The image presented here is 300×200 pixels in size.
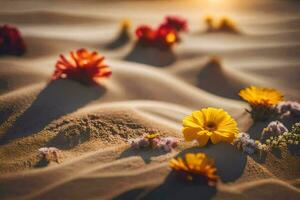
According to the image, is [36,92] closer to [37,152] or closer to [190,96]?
[37,152]

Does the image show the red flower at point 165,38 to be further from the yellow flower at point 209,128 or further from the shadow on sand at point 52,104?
the yellow flower at point 209,128

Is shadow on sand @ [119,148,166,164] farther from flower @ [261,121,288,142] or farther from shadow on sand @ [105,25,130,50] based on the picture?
shadow on sand @ [105,25,130,50]

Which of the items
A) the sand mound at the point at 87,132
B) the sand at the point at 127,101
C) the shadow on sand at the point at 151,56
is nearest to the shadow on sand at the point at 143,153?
the sand at the point at 127,101

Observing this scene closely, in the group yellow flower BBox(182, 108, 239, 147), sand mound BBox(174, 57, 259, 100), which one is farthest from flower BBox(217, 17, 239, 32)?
yellow flower BBox(182, 108, 239, 147)

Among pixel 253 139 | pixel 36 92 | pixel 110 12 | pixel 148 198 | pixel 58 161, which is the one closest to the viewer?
pixel 148 198

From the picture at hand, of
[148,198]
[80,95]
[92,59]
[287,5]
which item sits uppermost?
[287,5]

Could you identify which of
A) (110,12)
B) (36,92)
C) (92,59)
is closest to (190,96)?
(92,59)
